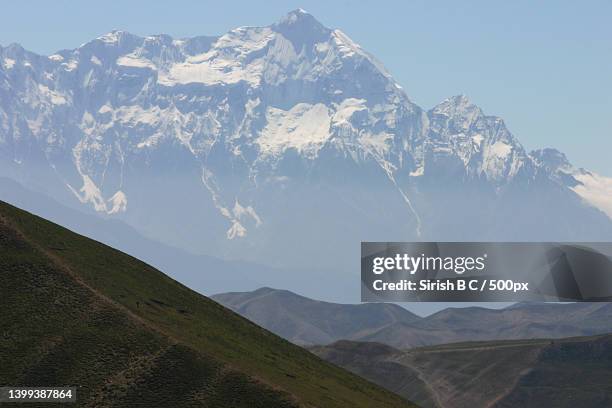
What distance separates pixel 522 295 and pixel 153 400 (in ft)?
208

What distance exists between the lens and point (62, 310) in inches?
5787

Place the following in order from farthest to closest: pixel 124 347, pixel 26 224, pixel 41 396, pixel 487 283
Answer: pixel 26 224, pixel 487 283, pixel 124 347, pixel 41 396

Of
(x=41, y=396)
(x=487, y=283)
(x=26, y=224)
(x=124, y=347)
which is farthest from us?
(x=26, y=224)

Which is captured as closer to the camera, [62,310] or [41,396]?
[41,396]

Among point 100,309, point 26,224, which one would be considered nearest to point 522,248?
point 100,309

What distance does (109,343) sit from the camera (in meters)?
141

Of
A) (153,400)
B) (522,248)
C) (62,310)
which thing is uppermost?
(522,248)

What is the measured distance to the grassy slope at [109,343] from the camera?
443 ft

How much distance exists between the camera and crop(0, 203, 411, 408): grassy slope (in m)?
135

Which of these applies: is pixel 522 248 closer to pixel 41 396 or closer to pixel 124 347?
pixel 124 347

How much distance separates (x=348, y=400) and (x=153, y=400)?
150 ft

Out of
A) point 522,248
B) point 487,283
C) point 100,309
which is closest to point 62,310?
point 100,309

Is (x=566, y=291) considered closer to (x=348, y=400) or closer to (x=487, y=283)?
(x=487, y=283)

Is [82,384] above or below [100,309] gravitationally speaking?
below
